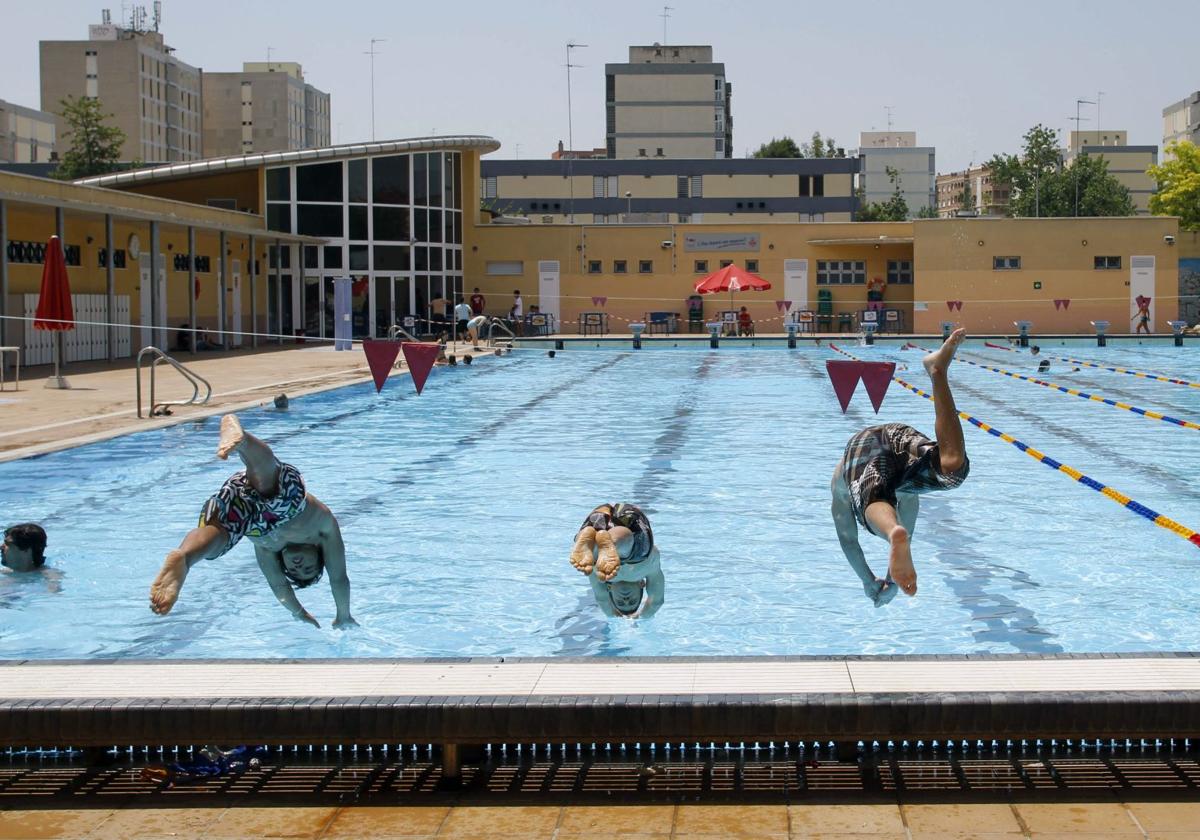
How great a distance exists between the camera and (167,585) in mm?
5180

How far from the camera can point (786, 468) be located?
Answer: 558 inches

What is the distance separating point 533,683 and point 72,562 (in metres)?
5.91

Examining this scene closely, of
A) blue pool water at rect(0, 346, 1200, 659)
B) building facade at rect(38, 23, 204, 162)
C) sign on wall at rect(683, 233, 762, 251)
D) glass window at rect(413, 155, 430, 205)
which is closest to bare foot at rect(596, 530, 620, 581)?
blue pool water at rect(0, 346, 1200, 659)

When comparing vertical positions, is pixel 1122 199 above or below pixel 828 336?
above

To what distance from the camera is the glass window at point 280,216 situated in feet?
129

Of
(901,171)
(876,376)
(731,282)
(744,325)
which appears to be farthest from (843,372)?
(901,171)

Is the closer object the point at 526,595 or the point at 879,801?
the point at 879,801

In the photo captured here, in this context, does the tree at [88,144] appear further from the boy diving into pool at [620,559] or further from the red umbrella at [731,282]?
the boy diving into pool at [620,559]

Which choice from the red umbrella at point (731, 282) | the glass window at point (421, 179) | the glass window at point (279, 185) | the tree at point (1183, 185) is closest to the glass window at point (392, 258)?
the glass window at point (421, 179)

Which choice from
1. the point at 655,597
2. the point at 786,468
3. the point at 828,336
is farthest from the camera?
the point at 828,336

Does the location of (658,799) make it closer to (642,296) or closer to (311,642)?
(311,642)

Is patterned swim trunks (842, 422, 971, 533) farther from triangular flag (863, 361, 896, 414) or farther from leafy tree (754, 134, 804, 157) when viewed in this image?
leafy tree (754, 134, 804, 157)

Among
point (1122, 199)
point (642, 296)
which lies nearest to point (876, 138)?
point (1122, 199)

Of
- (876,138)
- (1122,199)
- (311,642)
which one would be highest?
(876,138)
